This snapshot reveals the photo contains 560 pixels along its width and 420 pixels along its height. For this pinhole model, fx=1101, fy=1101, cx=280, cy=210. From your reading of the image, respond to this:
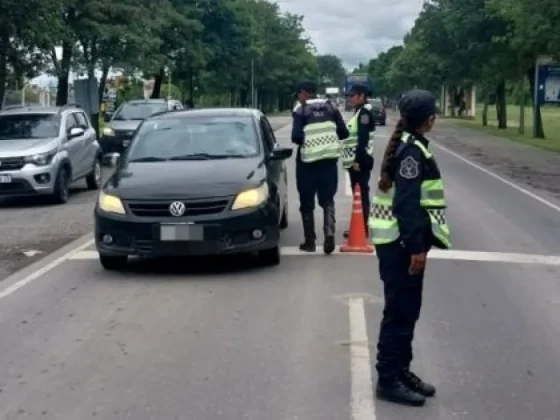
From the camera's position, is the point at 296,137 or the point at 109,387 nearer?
the point at 109,387

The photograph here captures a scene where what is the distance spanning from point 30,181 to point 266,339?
10.7m

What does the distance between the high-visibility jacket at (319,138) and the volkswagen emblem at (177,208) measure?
189 centimetres

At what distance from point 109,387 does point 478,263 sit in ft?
18.9

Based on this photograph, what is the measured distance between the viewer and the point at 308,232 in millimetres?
11906

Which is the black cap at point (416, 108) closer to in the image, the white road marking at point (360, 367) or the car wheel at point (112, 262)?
the white road marking at point (360, 367)

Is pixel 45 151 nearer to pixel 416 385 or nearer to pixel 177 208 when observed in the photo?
pixel 177 208

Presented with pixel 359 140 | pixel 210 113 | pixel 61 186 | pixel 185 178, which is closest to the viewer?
pixel 185 178

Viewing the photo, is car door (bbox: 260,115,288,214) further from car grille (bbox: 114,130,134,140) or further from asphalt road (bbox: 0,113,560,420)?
car grille (bbox: 114,130,134,140)

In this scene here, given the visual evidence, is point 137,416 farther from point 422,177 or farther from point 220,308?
point 220,308

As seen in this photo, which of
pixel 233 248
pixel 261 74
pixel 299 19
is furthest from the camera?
pixel 299 19

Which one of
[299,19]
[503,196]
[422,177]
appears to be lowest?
[503,196]

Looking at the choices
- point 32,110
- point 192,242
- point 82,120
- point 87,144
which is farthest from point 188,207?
point 82,120

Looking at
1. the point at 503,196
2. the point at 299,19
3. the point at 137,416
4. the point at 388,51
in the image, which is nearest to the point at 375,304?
the point at 137,416

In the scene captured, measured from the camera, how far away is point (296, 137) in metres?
11.8
